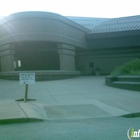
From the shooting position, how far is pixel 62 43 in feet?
108

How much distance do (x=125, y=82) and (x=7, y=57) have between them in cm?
1857

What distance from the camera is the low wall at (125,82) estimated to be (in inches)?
680

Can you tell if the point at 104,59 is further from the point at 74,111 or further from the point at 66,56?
the point at 74,111

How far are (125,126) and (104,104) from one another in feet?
12.9

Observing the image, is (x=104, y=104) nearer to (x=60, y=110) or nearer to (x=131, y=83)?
(x=60, y=110)

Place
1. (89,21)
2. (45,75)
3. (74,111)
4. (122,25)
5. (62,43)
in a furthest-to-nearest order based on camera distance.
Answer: (89,21) < (122,25) < (62,43) < (45,75) < (74,111)

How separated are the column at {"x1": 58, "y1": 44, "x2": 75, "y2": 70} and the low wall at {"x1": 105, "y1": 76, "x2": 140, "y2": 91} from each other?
1293cm

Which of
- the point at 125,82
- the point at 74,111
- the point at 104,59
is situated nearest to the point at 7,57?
the point at 104,59

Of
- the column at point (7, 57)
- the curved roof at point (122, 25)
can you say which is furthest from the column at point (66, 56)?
the curved roof at point (122, 25)

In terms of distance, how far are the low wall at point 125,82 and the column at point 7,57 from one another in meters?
15.0

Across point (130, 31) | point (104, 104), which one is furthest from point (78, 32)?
point (104, 104)

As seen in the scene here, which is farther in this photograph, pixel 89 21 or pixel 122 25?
pixel 89 21

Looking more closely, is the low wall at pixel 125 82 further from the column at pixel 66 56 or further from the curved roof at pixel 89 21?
the curved roof at pixel 89 21

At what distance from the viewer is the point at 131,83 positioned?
57.7 feet
